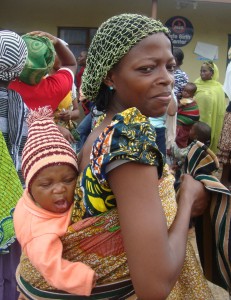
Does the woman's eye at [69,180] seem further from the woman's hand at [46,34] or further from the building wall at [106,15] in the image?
the building wall at [106,15]

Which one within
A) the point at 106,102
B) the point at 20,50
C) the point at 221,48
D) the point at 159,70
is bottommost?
the point at 221,48

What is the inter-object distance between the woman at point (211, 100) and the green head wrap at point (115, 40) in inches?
251

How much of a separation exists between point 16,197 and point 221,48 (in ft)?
26.9

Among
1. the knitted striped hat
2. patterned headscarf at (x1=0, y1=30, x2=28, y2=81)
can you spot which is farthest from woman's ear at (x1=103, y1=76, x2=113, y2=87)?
patterned headscarf at (x1=0, y1=30, x2=28, y2=81)

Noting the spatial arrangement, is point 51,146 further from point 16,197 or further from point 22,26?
point 22,26

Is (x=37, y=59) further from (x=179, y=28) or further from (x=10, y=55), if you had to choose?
(x=179, y=28)

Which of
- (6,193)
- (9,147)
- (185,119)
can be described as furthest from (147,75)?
(185,119)

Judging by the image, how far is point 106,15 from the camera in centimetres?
968

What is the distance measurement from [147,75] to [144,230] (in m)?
0.52

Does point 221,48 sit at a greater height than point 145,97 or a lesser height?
lesser

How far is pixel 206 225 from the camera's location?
1.79 m

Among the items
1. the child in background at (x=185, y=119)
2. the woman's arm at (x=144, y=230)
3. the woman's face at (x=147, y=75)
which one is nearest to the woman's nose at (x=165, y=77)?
the woman's face at (x=147, y=75)

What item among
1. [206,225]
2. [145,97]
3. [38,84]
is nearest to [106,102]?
[145,97]

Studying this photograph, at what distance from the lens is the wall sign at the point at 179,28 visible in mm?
9758
